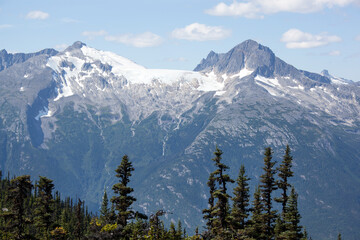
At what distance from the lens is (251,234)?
72.4 meters

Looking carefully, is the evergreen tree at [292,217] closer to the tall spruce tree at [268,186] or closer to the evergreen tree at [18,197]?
the tall spruce tree at [268,186]

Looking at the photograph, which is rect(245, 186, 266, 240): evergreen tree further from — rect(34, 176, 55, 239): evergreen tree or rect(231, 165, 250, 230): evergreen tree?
rect(34, 176, 55, 239): evergreen tree

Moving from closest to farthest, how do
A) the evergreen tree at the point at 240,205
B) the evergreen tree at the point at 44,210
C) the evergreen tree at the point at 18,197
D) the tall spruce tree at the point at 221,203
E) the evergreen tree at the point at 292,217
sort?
the evergreen tree at the point at 18,197 → the tall spruce tree at the point at 221,203 → the evergreen tree at the point at 240,205 → the evergreen tree at the point at 292,217 → the evergreen tree at the point at 44,210

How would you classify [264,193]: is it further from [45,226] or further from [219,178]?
[45,226]

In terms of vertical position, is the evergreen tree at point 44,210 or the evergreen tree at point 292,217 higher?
the evergreen tree at point 44,210

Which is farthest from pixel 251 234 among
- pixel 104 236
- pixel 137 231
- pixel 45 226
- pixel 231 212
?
→ pixel 45 226

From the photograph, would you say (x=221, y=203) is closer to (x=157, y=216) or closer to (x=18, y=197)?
(x=157, y=216)

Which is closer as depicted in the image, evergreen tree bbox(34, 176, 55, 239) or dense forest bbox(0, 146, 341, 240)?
dense forest bbox(0, 146, 341, 240)

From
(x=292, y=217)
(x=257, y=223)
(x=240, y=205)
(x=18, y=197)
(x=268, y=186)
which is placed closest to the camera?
(x=18, y=197)

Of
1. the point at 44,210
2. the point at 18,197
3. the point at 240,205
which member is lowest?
the point at 18,197

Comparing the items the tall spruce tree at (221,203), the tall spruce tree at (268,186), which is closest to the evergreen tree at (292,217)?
the tall spruce tree at (268,186)

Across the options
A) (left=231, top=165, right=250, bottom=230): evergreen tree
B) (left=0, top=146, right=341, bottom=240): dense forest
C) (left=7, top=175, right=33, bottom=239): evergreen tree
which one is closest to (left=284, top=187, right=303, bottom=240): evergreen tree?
(left=0, top=146, right=341, bottom=240): dense forest

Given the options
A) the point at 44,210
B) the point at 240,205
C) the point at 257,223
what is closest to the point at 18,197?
the point at 44,210

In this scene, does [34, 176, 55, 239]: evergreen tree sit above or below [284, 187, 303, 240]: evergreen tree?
above
